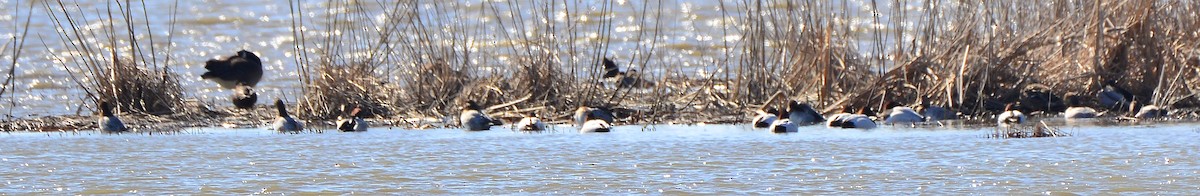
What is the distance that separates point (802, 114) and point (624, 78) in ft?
5.55

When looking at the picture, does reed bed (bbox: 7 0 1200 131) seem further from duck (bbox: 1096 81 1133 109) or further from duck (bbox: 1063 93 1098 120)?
duck (bbox: 1063 93 1098 120)

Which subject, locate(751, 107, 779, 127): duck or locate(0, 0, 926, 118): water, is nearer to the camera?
locate(751, 107, 779, 127): duck

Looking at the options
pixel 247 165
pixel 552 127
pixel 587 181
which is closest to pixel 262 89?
pixel 552 127

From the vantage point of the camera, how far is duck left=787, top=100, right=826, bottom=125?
7.96 m

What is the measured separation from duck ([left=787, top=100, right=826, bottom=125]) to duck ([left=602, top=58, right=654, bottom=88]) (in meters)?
1.15

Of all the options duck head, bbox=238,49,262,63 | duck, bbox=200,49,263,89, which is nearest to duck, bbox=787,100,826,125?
duck, bbox=200,49,263,89

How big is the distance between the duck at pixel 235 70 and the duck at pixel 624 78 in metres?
2.05

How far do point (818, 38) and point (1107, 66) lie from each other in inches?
52.8

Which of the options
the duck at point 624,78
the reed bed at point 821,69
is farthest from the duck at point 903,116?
the duck at point 624,78

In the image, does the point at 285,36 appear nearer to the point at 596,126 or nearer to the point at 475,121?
the point at 475,121

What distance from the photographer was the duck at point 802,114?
796 cm

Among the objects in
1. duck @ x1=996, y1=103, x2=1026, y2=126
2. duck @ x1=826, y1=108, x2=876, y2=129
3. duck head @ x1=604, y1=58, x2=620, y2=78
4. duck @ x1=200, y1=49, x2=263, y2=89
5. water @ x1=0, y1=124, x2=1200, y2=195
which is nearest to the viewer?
water @ x1=0, y1=124, x2=1200, y2=195

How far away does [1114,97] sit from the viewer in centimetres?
855

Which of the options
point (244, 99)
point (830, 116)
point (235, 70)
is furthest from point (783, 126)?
point (235, 70)
